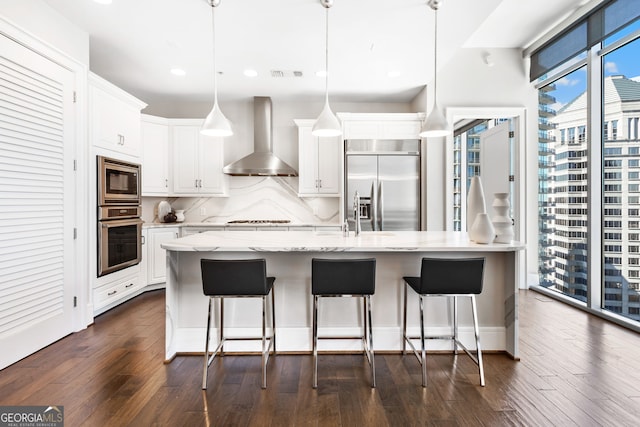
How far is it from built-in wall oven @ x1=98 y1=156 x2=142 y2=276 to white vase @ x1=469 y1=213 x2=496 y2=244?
3309mm

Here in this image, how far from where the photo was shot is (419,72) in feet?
13.1

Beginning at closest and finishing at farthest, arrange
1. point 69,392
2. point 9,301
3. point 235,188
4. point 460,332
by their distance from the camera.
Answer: point 69,392 → point 9,301 → point 460,332 → point 235,188

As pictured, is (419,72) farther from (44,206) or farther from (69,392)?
(69,392)

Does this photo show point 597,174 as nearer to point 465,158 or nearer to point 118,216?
point 465,158

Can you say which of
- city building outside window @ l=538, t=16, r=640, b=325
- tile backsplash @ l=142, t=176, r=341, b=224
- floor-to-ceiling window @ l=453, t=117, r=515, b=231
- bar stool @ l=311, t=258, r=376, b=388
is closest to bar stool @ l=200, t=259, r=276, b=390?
bar stool @ l=311, t=258, r=376, b=388

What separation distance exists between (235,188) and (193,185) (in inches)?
24.7

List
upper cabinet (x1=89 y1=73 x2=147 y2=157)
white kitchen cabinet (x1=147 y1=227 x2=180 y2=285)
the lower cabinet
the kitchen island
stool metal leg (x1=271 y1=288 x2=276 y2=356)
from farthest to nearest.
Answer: white kitchen cabinet (x1=147 y1=227 x2=180 y2=285)
the lower cabinet
upper cabinet (x1=89 y1=73 x2=147 y2=157)
the kitchen island
stool metal leg (x1=271 y1=288 x2=276 y2=356)

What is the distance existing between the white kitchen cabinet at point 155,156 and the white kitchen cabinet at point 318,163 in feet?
6.20

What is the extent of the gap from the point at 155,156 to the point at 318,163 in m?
2.25

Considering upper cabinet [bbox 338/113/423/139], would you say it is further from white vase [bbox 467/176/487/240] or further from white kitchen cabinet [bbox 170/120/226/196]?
white vase [bbox 467/176/487/240]

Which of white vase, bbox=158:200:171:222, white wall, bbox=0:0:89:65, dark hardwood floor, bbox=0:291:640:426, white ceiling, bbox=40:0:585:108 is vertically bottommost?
dark hardwood floor, bbox=0:291:640:426

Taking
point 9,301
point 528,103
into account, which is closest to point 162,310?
point 9,301

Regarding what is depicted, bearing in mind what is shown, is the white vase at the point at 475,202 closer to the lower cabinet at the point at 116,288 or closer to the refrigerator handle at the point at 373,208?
the refrigerator handle at the point at 373,208

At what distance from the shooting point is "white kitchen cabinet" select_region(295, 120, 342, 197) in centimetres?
480
